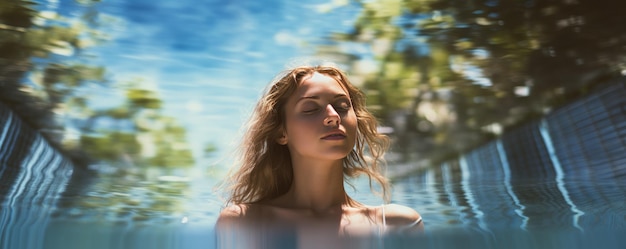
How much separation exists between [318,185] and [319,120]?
10 centimetres

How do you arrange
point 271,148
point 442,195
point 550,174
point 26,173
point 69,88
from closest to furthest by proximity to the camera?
point 271,148, point 442,195, point 26,173, point 550,174, point 69,88

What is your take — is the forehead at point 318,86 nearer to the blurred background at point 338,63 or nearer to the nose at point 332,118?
the nose at point 332,118

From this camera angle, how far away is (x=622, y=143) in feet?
9.43

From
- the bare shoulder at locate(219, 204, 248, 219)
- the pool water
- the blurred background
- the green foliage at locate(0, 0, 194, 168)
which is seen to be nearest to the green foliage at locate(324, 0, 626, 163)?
the blurred background

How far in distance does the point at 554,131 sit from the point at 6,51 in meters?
2.69

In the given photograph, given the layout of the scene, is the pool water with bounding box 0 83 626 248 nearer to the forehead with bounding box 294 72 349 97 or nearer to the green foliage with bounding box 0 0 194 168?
the green foliage with bounding box 0 0 194 168

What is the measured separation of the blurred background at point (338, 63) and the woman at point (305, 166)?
226cm

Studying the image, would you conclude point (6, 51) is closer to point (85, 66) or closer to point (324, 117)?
point (85, 66)

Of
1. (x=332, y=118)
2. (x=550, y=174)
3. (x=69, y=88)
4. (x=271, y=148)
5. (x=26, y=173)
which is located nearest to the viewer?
(x=332, y=118)

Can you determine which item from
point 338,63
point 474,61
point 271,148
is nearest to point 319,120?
point 271,148

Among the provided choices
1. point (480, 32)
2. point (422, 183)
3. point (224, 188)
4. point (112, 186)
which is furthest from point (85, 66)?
point (224, 188)

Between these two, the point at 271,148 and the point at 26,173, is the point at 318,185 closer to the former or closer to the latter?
the point at 271,148

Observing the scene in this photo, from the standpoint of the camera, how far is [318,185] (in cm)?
102

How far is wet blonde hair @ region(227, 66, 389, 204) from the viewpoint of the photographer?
1.06m
